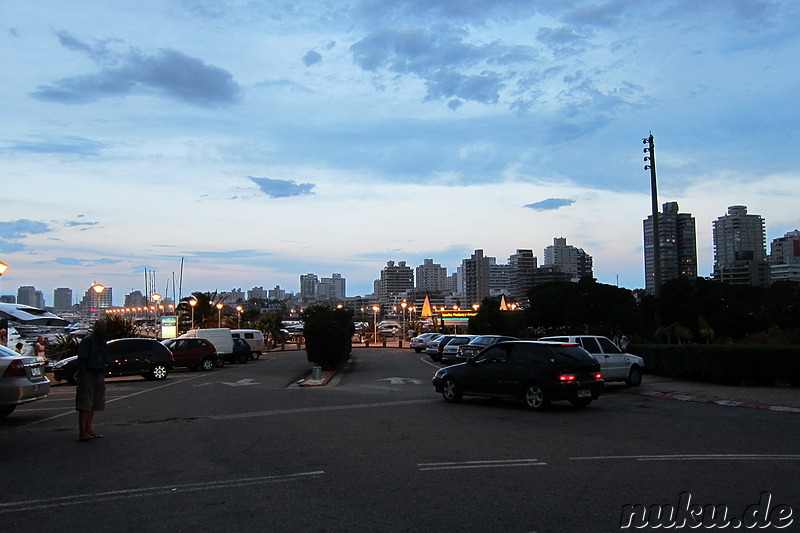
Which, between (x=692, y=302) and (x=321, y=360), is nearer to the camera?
(x=321, y=360)

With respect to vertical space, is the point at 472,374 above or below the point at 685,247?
below

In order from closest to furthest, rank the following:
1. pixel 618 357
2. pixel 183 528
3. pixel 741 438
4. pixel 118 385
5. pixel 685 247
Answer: pixel 183 528
pixel 741 438
pixel 618 357
pixel 118 385
pixel 685 247

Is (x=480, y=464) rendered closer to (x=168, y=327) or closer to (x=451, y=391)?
(x=451, y=391)

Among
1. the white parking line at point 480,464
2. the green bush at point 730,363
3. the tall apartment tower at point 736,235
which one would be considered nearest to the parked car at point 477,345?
the green bush at point 730,363

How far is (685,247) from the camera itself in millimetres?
103188

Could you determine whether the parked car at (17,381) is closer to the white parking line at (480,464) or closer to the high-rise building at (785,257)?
the white parking line at (480,464)

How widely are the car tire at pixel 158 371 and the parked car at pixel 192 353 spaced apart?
5653 mm

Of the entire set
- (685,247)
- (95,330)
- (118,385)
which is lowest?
(118,385)

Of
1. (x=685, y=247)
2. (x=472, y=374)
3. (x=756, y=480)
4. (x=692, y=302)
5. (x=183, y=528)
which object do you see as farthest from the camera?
(x=685, y=247)

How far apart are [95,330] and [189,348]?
72.8ft

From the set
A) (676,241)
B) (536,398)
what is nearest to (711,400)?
(536,398)

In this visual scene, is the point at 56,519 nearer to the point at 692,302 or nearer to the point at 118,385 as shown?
the point at 118,385

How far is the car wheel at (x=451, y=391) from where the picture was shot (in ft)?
54.0

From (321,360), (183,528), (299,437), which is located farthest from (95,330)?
(321,360)
